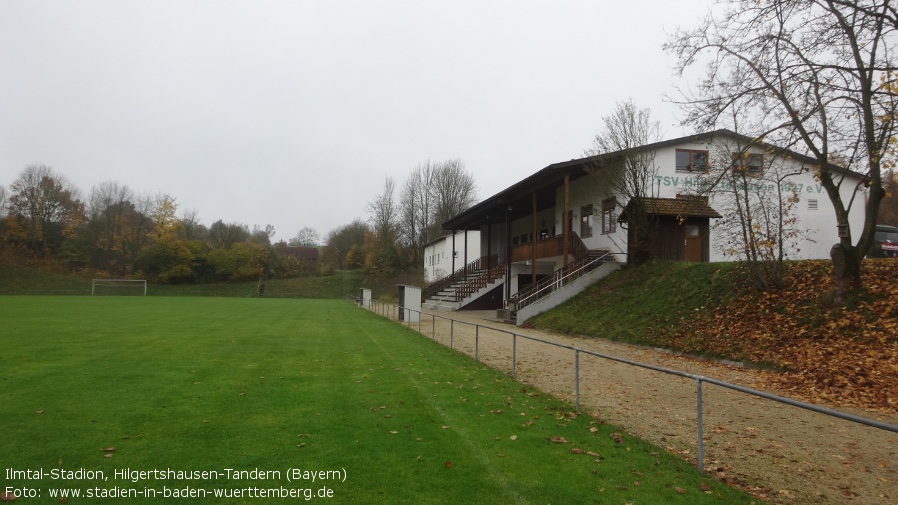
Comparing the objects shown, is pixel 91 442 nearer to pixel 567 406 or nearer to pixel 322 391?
pixel 322 391

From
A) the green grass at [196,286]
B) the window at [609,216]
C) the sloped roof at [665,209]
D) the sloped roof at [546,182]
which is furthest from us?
the green grass at [196,286]

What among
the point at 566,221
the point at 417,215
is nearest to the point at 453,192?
the point at 417,215

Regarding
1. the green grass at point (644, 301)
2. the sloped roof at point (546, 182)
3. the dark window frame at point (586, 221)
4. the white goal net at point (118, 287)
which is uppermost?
the sloped roof at point (546, 182)

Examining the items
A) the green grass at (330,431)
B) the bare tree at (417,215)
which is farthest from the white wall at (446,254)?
the green grass at (330,431)

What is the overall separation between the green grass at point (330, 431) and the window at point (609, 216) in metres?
16.6

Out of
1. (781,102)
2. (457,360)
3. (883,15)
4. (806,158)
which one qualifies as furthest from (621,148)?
(457,360)

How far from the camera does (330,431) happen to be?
5.98 m

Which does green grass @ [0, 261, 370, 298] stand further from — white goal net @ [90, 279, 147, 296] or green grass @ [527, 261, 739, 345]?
green grass @ [527, 261, 739, 345]

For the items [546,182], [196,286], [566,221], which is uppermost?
[546,182]

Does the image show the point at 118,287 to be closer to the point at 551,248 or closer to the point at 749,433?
the point at 551,248

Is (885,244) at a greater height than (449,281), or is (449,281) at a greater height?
(885,244)

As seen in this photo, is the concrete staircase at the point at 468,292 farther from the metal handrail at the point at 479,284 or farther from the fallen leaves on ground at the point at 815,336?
the fallen leaves on ground at the point at 815,336

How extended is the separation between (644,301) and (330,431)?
1542 centimetres

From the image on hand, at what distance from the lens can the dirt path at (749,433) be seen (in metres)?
4.75
